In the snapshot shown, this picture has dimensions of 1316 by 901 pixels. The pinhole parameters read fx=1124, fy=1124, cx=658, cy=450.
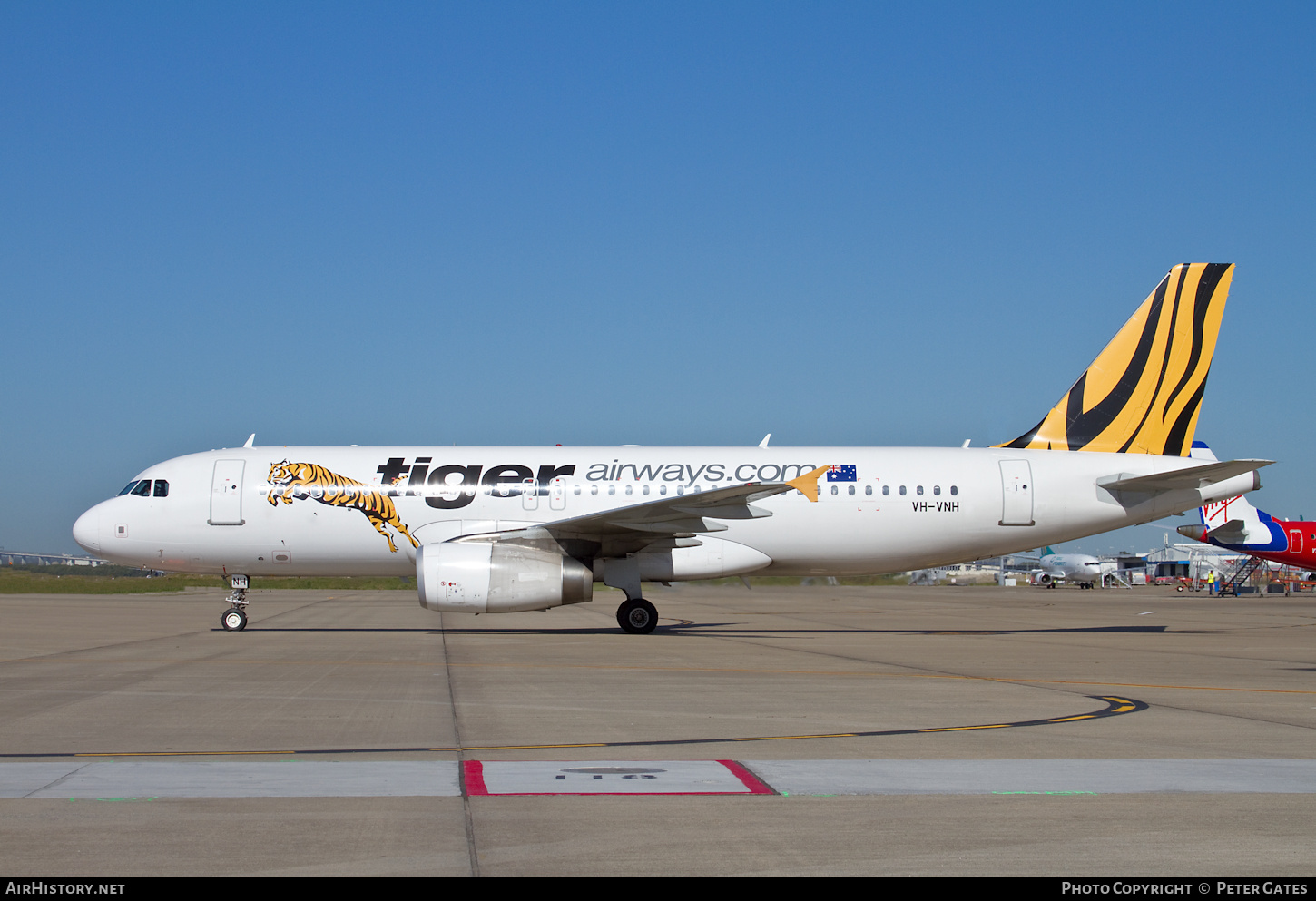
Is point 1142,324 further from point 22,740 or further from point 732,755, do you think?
point 22,740

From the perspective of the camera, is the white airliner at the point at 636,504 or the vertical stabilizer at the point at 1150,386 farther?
the vertical stabilizer at the point at 1150,386

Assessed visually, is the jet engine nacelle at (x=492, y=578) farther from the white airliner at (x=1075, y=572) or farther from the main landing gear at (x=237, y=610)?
the white airliner at (x=1075, y=572)

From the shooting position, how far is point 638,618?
2169 cm

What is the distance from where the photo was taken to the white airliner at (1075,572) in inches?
3130

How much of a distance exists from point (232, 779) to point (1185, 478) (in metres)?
20.0

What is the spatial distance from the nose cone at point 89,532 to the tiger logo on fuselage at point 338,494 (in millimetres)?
3627

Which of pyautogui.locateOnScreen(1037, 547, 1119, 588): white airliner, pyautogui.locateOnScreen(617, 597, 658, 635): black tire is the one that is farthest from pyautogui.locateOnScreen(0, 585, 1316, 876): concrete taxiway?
pyautogui.locateOnScreen(1037, 547, 1119, 588): white airliner

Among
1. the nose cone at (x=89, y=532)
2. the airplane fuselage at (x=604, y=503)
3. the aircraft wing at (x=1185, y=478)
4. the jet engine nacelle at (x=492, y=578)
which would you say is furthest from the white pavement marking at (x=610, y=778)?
the nose cone at (x=89, y=532)

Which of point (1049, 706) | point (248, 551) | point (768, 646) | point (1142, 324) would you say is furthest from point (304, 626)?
point (1142, 324)

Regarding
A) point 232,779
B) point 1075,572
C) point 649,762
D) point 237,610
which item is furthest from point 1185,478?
point 1075,572

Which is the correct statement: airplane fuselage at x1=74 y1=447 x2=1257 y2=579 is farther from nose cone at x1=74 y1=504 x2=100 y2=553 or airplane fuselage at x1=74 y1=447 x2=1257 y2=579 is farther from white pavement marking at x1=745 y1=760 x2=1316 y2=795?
white pavement marking at x1=745 y1=760 x2=1316 y2=795

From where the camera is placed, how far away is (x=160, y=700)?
11.1m
